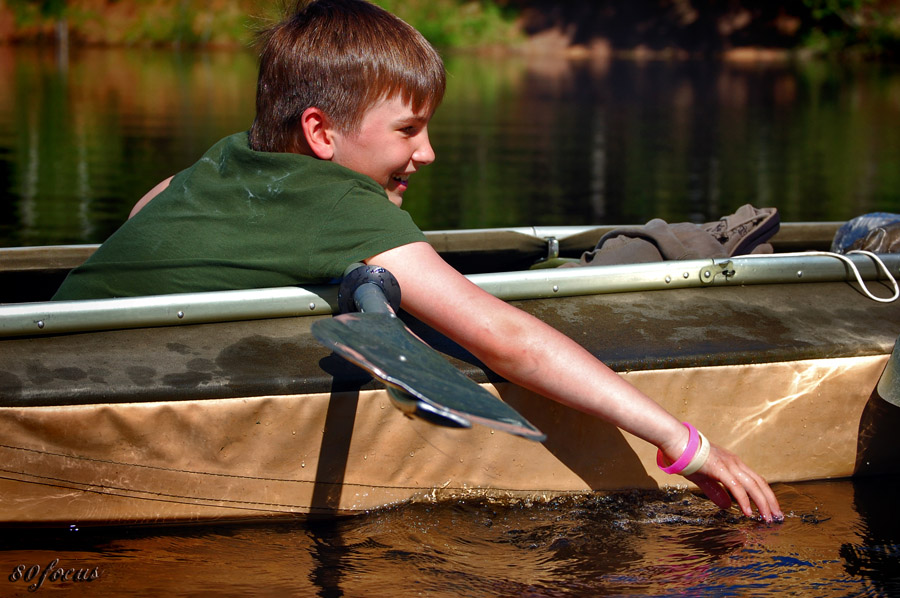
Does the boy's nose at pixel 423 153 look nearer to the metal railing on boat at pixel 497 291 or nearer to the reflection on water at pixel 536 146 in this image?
the metal railing on boat at pixel 497 291

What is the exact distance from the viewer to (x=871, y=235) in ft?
8.36

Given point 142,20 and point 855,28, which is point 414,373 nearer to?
point 142,20

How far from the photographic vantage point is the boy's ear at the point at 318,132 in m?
1.88

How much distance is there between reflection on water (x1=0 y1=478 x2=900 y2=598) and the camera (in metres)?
1.74

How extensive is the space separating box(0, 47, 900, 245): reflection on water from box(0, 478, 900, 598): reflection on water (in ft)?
10.7

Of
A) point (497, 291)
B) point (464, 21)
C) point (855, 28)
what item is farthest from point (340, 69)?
point (464, 21)

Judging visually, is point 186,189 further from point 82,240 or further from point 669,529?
point 82,240

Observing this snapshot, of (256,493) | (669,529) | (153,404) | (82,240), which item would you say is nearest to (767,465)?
(669,529)

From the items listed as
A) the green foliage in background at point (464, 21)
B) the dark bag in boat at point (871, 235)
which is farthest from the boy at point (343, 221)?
the green foliage in background at point (464, 21)

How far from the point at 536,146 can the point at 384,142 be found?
7.64 meters

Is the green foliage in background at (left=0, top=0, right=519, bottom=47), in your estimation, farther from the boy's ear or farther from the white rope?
the boy's ear

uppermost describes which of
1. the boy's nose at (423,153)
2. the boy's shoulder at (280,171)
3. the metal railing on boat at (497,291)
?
the boy's nose at (423,153)

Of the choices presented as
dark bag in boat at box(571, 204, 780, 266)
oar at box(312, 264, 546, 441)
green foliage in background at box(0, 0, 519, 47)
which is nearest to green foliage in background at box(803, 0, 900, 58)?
green foliage in background at box(0, 0, 519, 47)

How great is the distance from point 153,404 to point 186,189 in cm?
45
